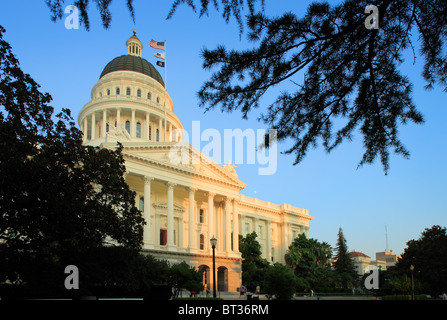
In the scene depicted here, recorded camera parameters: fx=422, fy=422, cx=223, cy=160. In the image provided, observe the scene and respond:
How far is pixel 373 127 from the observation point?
6.80m

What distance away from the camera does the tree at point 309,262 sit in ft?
222

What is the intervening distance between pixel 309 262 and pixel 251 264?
1430 cm

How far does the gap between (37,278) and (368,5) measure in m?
17.2

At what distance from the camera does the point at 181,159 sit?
51.3 meters

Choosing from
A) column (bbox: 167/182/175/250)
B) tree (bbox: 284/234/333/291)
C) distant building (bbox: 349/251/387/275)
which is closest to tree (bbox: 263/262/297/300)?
column (bbox: 167/182/175/250)

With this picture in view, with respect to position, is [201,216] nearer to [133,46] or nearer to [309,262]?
[309,262]

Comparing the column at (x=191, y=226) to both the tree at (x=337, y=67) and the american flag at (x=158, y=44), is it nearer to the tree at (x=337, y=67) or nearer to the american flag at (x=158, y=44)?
the american flag at (x=158, y=44)

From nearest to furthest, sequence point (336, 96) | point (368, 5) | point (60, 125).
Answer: point (368, 5) < point (336, 96) < point (60, 125)

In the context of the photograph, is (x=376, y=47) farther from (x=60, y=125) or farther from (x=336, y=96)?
(x=60, y=125)

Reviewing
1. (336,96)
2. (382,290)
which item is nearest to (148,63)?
(382,290)

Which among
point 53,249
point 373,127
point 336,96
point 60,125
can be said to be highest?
point 60,125

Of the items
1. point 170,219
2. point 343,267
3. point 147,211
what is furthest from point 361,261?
point 147,211

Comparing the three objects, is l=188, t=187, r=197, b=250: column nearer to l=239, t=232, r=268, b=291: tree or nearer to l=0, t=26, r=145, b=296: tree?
l=239, t=232, r=268, b=291: tree

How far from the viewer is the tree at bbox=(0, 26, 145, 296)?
1714 cm
